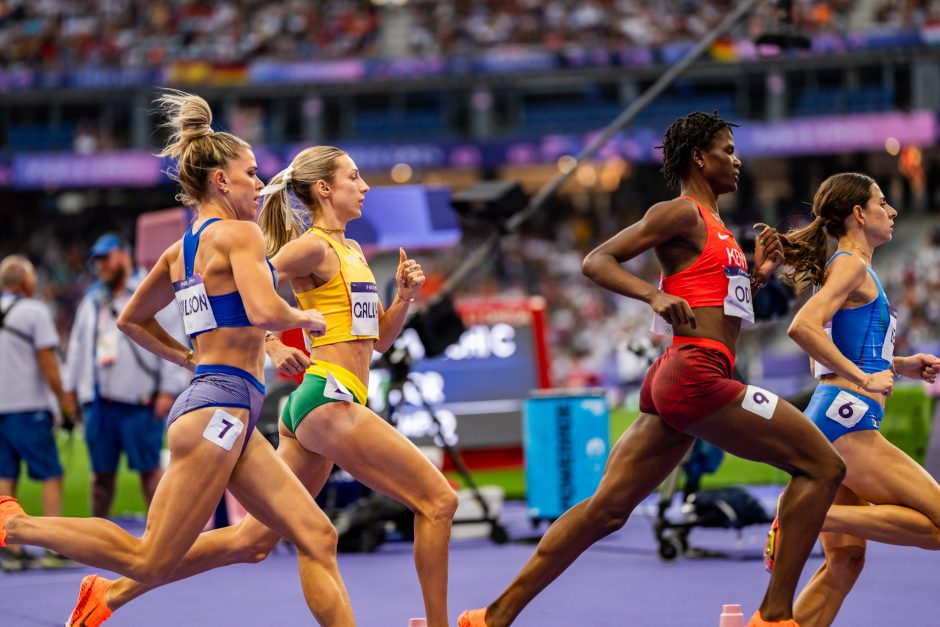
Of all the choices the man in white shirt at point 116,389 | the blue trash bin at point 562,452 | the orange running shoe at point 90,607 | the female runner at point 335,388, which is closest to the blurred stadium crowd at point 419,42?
the blue trash bin at point 562,452

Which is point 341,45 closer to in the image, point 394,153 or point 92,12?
point 394,153

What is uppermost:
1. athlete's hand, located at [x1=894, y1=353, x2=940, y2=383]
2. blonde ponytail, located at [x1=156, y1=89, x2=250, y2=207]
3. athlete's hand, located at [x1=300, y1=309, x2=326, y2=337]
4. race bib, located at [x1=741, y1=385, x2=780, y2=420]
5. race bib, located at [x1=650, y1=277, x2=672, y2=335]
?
blonde ponytail, located at [x1=156, y1=89, x2=250, y2=207]

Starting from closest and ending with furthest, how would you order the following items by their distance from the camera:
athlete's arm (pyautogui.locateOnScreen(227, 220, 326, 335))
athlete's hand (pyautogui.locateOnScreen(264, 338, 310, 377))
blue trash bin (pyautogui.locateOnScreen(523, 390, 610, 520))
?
athlete's arm (pyautogui.locateOnScreen(227, 220, 326, 335)) < athlete's hand (pyautogui.locateOnScreen(264, 338, 310, 377)) < blue trash bin (pyautogui.locateOnScreen(523, 390, 610, 520))

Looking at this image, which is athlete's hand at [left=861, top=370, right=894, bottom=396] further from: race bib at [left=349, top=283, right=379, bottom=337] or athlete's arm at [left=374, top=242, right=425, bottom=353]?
race bib at [left=349, top=283, right=379, bottom=337]

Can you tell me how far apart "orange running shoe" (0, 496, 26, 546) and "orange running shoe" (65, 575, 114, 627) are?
A: 15.6 inches

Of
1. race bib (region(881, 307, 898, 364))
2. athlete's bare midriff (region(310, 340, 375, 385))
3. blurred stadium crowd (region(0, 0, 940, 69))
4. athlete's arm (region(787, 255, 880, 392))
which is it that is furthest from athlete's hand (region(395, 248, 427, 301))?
blurred stadium crowd (region(0, 0, 940, 69))

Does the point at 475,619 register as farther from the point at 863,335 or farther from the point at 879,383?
the point at 863,335

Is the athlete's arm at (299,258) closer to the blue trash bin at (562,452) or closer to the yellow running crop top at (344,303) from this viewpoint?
the yellow running crop top at (344,303)

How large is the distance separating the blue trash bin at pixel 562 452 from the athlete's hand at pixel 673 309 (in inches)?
210

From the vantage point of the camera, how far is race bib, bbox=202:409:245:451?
4402 millimetres

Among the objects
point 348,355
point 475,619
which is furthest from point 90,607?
point 475,619

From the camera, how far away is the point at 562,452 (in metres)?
9.72

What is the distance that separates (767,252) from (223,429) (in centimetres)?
226

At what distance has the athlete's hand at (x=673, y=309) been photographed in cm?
443
